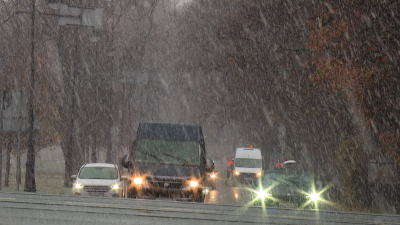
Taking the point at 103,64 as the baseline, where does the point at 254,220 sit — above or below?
below

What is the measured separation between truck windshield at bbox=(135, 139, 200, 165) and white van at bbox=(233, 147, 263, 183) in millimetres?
17727

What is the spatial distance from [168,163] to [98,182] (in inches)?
155

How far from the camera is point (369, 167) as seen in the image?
70.5ft

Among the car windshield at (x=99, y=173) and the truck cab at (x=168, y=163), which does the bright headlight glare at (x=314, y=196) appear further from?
the car windshield at (x=99, y=173)

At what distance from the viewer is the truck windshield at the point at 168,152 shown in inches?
703

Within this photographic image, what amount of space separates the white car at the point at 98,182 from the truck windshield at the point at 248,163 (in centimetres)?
1562

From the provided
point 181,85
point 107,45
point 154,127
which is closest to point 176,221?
point 154,127

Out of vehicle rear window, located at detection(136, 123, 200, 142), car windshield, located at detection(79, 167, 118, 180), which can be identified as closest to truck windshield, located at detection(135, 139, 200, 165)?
vehicle rear window, located at detection(136, 123, 200, 142)

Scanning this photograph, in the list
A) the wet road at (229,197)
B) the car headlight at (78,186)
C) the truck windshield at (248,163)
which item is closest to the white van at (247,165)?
the truck windshield at (248,163)

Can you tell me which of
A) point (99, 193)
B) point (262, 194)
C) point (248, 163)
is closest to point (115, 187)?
point (99, 193)

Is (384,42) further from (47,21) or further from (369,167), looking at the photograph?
(47,21)

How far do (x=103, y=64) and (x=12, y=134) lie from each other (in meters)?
7.01

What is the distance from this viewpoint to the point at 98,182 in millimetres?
20531

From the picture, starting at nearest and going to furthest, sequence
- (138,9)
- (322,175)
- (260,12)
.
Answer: (260,12)
(322,175)
(138,9)
